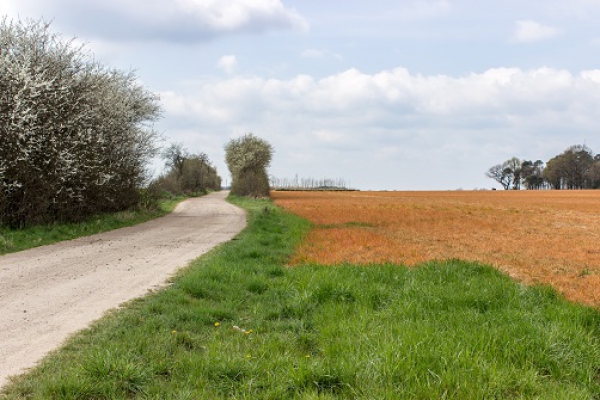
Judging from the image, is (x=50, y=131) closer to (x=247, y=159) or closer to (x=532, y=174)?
(x=247, y=159)

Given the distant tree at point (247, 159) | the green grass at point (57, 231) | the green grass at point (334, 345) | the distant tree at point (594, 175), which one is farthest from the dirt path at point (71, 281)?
the distant tree at point (594, 175)

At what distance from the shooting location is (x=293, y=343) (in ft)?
20.3

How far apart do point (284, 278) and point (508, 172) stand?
16276 centimetres

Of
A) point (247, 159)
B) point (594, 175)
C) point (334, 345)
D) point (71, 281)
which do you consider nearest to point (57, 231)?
point (71, 281)

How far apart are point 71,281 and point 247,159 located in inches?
2396

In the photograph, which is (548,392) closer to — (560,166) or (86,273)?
(86,273)

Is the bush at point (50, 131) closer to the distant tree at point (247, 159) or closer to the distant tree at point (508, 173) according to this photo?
the distant tree at point (247, 159)

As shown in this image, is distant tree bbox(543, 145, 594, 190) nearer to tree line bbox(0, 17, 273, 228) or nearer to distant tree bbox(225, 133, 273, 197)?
distant tree bbox(225, 133, 273, 197)

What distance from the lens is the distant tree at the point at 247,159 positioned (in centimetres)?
6850

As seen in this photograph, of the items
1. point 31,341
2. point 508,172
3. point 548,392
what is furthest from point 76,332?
point 508,172

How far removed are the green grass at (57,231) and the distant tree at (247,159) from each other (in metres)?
41.9

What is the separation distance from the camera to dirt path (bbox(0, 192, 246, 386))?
Result: 21.0ft

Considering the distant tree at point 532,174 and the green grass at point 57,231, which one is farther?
the distant tree at point 532,174

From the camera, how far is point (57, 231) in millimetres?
18375
